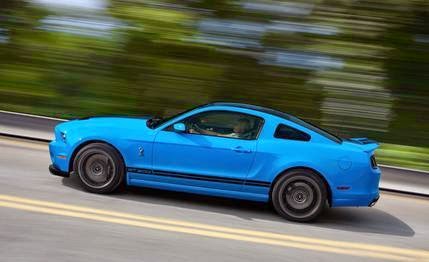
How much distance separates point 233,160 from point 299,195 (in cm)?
91

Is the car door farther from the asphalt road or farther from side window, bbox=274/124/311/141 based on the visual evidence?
the asphalt road

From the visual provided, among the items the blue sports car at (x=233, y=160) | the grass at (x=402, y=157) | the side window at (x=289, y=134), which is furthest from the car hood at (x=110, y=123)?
the grass at (x=402, y=157)

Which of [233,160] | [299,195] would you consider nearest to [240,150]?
[233,160]

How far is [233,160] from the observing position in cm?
644

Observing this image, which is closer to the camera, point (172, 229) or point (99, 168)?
point (172, 229)

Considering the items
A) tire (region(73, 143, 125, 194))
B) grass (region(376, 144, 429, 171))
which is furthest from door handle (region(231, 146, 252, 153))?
grass (region(376, 144, 429, 171))

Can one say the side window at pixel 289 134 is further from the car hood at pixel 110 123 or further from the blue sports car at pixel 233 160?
the car hood at pixel 110 123

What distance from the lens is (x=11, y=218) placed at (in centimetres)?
548

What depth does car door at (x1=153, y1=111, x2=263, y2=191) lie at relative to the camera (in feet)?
21.1

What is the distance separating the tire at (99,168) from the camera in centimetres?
659

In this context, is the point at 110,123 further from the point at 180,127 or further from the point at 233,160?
the point at 233,160

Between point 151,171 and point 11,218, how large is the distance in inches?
67.6

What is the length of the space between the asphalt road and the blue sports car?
275 mm

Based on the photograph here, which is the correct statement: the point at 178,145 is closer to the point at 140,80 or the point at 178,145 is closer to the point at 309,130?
the point at 309,130
